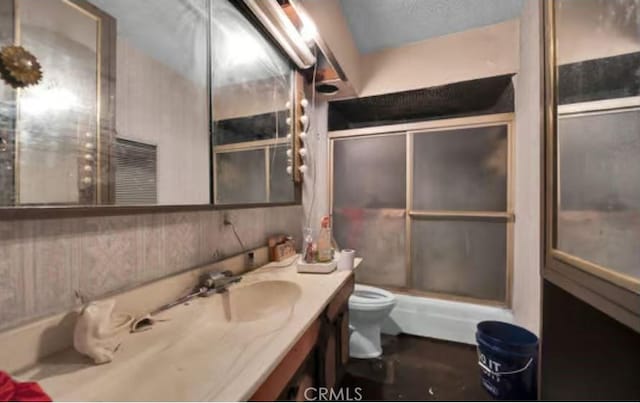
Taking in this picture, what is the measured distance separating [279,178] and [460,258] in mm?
1538

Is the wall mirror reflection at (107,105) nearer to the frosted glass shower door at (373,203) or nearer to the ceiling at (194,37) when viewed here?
the ceiling at (194,37)

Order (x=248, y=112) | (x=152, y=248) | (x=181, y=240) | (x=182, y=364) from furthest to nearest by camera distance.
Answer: (x=248, y=112), (x=181, y=240), (x=152, y=248), (x=182, y=364)

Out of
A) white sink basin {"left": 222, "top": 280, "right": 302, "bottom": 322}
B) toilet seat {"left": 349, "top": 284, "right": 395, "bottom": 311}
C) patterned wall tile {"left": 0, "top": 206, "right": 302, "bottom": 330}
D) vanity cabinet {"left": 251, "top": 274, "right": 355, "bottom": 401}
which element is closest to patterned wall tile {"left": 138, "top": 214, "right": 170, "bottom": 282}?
patterned wall tile {"left": 0, "top": 206, "right": 302, "bottom": 330}

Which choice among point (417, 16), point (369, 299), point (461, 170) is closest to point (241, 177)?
point (369, 299)

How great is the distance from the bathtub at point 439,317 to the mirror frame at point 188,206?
4.04ft

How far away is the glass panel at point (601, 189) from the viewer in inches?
20.6

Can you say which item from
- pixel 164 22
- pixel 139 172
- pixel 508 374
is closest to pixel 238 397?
pixel 139 172

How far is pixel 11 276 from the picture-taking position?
555 mm

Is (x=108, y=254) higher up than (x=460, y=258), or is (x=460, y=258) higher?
(x=108, y=254)

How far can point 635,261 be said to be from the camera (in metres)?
0.49

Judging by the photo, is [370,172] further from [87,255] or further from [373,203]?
[87,255]

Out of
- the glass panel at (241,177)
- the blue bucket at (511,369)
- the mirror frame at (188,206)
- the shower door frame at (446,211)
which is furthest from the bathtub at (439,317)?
the glass panel at (241,177)

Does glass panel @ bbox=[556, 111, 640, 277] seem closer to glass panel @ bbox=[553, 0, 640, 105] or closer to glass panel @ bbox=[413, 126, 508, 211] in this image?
glass panel @ bbox=[553, 0, 640, 105]

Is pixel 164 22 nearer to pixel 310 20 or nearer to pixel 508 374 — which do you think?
pixel 310 20
